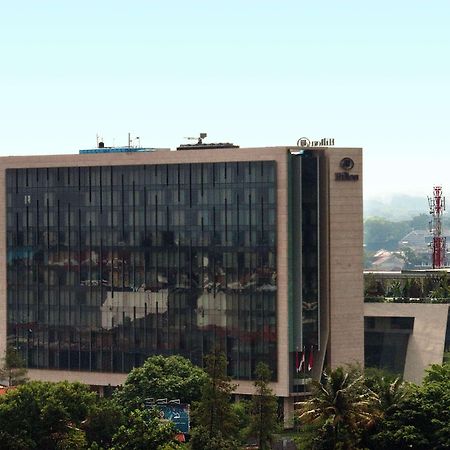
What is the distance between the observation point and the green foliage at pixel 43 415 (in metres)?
→ 123

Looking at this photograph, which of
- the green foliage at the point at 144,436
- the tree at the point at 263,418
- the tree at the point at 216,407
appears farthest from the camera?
the tree at the point at 263,418

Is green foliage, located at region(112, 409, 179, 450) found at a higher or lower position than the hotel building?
lower

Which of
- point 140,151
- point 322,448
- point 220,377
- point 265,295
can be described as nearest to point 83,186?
point 140,151

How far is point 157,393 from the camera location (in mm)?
144125

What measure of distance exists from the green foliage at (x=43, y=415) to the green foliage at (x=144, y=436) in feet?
16.1

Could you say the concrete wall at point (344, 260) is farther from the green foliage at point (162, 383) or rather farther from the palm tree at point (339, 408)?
the palm tree at point (339, 408)

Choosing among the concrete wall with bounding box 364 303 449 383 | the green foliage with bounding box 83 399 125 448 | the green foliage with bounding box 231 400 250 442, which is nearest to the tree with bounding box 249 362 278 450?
the green foliage with bounding box 231 400 250 442

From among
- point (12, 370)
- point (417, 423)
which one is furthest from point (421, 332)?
point (417, 423)

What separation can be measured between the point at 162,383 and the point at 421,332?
43983 millimetres

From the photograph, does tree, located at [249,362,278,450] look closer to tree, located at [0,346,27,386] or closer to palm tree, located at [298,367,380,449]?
palm tree, located at [298,367,380,449]

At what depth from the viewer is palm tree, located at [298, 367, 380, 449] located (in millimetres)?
111938

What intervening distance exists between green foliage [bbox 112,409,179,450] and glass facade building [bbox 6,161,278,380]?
37.8 m

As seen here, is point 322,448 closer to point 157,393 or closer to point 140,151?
point 157,393

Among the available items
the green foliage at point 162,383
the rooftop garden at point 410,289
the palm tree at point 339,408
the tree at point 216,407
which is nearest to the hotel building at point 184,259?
the green foliage at point 162,383
